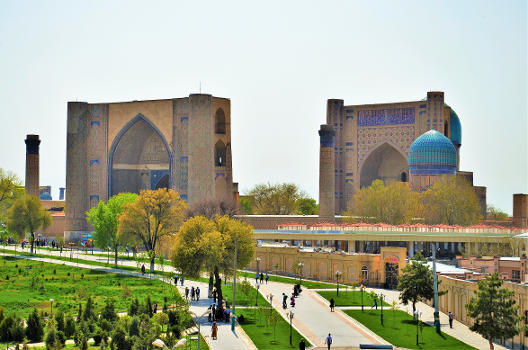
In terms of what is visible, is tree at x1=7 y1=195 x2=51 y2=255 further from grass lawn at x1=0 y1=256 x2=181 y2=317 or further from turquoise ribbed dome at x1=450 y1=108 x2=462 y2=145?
turquoise ribbed dome at x1=450 y1=108 x2=462 y2=145

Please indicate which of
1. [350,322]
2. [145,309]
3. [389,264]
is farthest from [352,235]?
[145,309]

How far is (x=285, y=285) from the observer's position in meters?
47.9

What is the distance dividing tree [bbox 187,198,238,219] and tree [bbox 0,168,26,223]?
2093 centimetres

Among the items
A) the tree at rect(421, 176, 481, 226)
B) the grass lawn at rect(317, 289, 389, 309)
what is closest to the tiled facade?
the tree at rect(421, 176, 481, 226)

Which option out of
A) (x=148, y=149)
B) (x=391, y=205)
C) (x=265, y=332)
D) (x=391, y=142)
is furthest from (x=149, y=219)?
(x=391, y=142)

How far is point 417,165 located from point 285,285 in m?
28.3

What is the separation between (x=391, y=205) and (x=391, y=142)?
478 inches

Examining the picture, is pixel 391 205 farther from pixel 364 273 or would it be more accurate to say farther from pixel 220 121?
pixel 364 273

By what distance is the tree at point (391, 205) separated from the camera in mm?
67688

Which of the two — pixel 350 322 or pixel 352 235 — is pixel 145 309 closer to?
pixel 350 322

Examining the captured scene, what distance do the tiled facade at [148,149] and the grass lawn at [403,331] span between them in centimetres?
3606

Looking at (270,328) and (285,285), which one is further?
(285,285)

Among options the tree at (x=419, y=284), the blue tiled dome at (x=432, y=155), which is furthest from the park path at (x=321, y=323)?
the blue tiled dome at (x=432, y=155)

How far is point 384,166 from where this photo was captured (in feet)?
270
